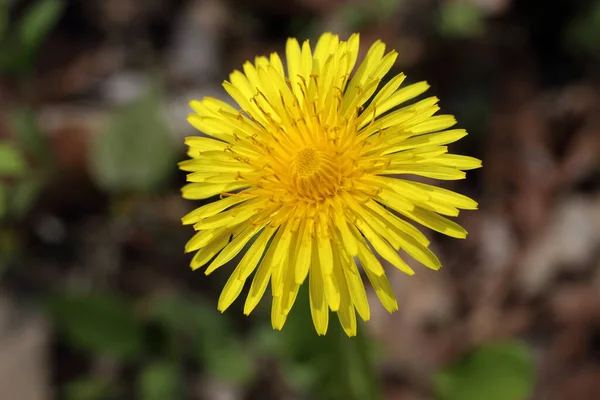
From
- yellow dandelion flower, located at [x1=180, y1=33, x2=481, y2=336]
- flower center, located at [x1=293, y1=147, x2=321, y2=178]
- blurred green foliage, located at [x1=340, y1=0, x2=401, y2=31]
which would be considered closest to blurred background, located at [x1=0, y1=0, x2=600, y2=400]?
blurred green foliage, located at [x1=340, y1=0, x2=401, y2=31]

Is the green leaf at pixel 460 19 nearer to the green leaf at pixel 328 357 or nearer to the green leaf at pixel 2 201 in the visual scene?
the green leaf at pixel 328 357

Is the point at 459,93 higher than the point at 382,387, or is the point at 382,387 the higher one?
the point at 459,93

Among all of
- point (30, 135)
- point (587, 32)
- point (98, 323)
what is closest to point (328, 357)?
point (98, 323)

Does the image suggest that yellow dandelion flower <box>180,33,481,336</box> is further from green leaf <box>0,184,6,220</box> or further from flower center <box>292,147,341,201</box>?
green leaf <box>0,184,6,220</box>

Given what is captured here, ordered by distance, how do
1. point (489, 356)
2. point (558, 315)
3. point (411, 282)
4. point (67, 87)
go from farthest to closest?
1. point (67, 87)
2. point (411, 282)
3. point (558, 315)
4. point (489, 356)

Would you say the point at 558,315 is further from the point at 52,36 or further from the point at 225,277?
the point at 52,36

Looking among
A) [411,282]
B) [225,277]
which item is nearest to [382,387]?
[411,282]
